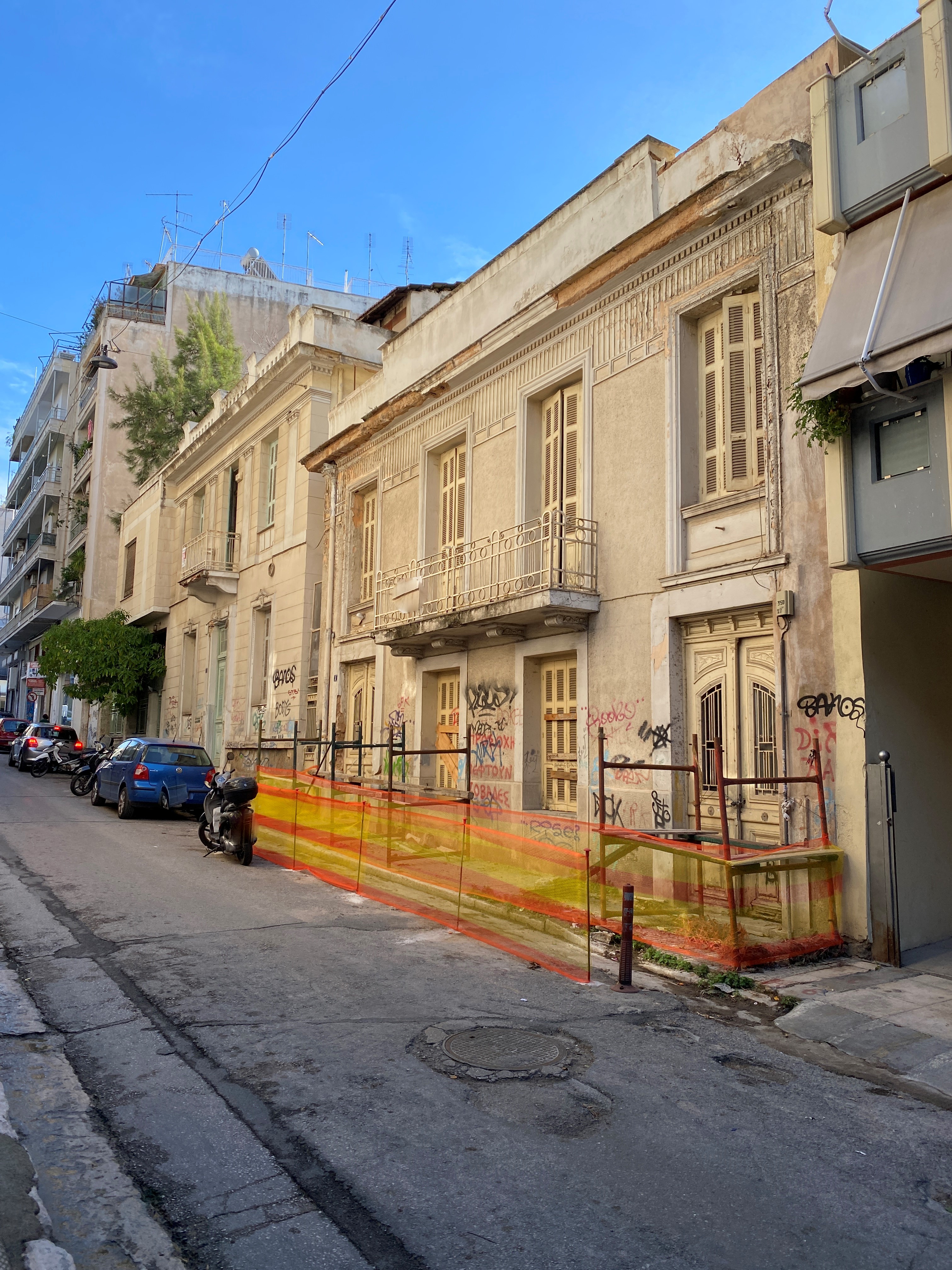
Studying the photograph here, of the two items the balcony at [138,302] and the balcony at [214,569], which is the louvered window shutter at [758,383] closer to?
the balcony at [214,569]

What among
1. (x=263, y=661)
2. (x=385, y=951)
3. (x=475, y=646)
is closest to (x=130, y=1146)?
(x=385, y=951)

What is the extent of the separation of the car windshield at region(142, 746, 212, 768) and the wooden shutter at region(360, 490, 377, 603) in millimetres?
4211

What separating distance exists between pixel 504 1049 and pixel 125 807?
12.9m

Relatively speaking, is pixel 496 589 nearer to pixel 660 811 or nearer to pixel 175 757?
pixel 660 811

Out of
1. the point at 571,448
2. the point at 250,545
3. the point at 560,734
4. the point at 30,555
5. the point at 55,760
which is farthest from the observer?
the point at 30,555

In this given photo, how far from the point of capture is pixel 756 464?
10008 mm

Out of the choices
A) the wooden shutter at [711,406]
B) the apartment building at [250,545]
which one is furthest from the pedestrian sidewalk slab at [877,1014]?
the apartment building at [250,545]

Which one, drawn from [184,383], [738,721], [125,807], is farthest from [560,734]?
[184,383]

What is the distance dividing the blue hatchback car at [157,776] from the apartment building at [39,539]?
84.6 ft

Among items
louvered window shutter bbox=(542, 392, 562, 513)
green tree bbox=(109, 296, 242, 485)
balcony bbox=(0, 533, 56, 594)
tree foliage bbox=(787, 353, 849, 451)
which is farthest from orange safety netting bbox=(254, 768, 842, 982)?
balcony bbox=(0, 533, 56, 594)

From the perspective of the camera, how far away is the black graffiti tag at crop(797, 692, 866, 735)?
822 centimetres

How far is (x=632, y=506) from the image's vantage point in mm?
11438

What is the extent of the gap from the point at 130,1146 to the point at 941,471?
7113mm

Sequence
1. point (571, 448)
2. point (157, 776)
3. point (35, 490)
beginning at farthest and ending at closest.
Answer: point (35, 490) → point (157, 776) → point (571, 448)
